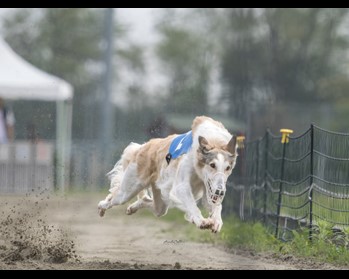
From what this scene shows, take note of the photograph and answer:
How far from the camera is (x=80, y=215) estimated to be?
650 inches

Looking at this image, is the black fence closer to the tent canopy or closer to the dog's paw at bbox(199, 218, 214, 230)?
the dog's paw at bbox(199, 218, 214, 230)

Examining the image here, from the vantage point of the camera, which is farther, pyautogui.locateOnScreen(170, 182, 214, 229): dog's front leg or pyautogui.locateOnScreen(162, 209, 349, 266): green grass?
pyautogui.locateOnScreen(162, 209, 349, 266): green grass

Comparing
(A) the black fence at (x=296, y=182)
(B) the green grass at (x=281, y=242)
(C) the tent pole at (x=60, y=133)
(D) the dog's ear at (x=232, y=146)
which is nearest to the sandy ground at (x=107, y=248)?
(B) the green grass at (x=281, y=242)

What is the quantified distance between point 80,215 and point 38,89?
4.82 metres

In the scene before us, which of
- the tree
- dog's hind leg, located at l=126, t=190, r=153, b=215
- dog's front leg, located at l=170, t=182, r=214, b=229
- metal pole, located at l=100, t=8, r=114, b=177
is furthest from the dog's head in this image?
the tree

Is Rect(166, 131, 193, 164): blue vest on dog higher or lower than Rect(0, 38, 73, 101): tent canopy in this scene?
higher

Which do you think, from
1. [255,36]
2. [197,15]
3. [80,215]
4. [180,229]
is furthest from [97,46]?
[180,229]

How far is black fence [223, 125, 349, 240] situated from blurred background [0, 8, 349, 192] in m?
4.68

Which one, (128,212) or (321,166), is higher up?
(321,166)

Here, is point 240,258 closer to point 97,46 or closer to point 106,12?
point 106,12

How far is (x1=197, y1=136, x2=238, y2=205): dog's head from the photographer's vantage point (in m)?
8.64

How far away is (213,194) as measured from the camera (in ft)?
28.6

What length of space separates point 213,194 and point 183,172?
535mm

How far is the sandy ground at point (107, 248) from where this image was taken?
9380 millimetres
